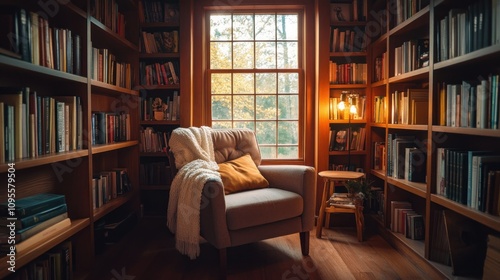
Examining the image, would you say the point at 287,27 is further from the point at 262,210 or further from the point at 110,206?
the point at 110,206

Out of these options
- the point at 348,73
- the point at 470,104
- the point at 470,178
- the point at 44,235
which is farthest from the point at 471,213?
the point at 44,235

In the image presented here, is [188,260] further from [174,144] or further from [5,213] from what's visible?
[5,213]

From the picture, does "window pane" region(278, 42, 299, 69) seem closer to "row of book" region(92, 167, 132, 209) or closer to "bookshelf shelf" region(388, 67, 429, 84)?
"bookshelf shelf" region(388, 67, 429, 84)

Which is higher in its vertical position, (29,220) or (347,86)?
(347,86)

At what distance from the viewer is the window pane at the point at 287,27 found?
3512 millimetres

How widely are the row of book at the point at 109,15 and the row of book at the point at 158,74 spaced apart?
1.29ft

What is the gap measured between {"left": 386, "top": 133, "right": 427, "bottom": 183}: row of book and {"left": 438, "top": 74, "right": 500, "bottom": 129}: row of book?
1.62ft

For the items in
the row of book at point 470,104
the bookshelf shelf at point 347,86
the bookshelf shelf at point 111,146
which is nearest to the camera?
the row of book at point 470,104

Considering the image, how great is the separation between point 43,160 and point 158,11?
219cm

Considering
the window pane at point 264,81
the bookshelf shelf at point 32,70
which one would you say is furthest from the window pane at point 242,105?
the bookshelf shelf at point 32,70

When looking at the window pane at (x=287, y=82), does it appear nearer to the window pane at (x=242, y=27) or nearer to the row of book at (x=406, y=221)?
the window pane at (x=242, y=27)

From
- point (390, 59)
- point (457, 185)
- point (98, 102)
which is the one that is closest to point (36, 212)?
point (98, 102)

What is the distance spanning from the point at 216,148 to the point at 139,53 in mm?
1291

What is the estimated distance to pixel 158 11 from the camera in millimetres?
3340
